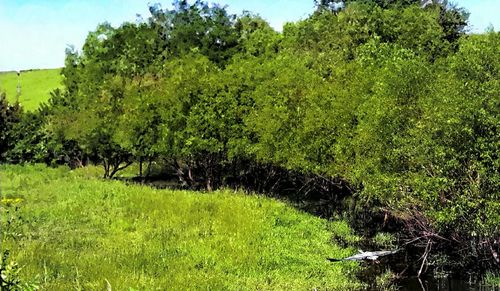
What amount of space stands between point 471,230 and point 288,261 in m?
7.56

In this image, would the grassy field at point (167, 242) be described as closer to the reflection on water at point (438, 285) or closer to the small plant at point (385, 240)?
the small plant at point (385, 240)

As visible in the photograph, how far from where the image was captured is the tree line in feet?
76.1

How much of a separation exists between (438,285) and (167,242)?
35.7 ft

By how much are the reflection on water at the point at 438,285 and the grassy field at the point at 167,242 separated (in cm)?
212

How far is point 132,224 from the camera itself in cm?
2572

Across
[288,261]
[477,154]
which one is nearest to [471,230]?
[477,154]

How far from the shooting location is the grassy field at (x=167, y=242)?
17.7 metres

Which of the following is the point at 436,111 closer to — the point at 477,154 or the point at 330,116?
the point at 477,154

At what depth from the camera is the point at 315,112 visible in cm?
3447

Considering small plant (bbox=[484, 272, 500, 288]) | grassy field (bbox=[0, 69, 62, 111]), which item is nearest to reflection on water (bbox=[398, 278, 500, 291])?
small plant (bbox=[484, 272, 500, 288])

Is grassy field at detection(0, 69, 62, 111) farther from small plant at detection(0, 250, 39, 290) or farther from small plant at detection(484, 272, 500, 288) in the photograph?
small plant at detection(0, 250, 39, 290)

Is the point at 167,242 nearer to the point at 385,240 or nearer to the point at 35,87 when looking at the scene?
the point at 385,240

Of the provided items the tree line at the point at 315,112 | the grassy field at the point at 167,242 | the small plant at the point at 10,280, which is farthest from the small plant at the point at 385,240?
the small plant at the point at 10,280

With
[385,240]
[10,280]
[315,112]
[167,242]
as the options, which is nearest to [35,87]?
[315,112]
